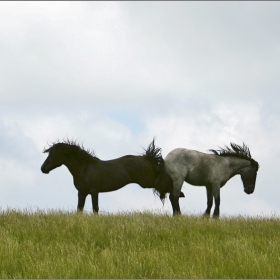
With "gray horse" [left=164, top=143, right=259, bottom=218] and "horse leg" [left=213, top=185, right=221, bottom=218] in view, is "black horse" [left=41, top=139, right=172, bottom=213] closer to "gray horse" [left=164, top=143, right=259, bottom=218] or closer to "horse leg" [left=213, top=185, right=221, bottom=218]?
"gray horse" [left=164, top=143, right=259, bottom=218]

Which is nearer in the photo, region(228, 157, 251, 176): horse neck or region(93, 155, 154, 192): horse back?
region(93, 155, 154, 192): horse back

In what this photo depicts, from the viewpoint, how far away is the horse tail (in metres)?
13.6

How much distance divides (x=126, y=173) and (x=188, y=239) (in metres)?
3.94

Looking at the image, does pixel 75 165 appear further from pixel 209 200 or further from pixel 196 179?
pixel 209 200

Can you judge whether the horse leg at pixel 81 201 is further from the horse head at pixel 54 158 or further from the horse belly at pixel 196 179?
the horse belly at pixel 196 179

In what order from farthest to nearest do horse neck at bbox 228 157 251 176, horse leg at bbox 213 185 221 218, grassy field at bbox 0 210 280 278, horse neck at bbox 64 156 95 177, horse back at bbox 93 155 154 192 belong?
horse neck at bbox 228 157 251 176 → horse neck at bbox 64 156 95 177 → horse back at bbox 93 155 154 192 → horse leg at bbox 213 185 221 218 → grassy field at bbox 0 210 280 278

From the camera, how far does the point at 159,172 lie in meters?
13.8

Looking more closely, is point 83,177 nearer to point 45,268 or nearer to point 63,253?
point 63,253

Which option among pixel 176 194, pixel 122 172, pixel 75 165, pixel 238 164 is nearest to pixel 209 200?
pixel 176 194

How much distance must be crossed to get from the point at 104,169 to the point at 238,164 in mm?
3649

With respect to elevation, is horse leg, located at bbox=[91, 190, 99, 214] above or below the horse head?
below

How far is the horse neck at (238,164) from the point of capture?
1398cm

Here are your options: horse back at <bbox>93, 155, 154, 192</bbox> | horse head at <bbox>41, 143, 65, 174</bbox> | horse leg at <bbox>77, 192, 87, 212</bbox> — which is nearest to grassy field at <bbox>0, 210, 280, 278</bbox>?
horse leg at <bbox>77, 192, 87, 212</bbox>

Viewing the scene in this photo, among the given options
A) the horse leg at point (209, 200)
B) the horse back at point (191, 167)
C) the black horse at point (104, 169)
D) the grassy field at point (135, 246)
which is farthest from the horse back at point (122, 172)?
the horse leg at point (209, 200)
